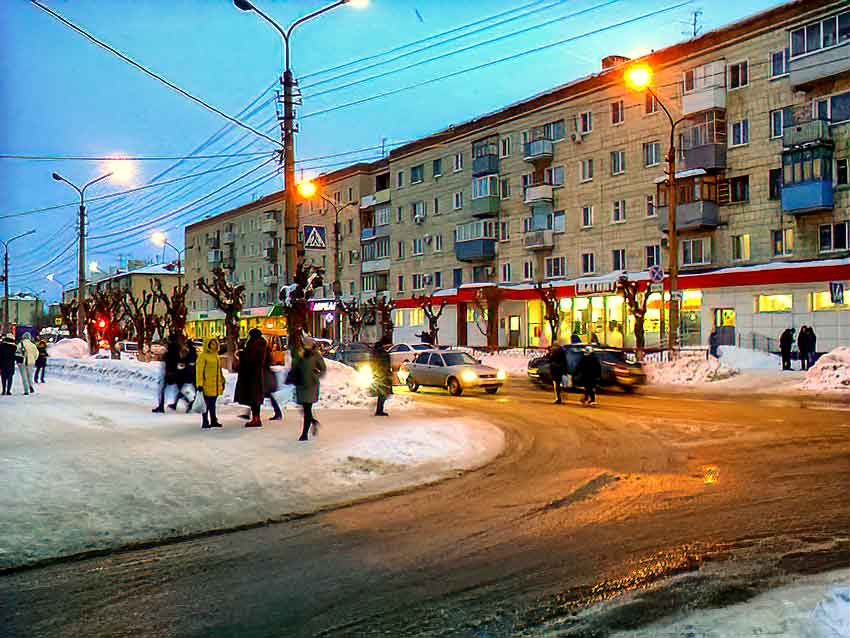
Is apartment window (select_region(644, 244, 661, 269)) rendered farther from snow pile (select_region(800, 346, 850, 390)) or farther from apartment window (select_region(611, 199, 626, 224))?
snow pile (select_region(800, 346, 850, 390))

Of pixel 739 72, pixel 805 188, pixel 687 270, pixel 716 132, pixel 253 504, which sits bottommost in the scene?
pixel 253 504

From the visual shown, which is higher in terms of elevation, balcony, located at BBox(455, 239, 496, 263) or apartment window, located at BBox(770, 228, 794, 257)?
balcony, located at BBox(455, 239, 496, 263)

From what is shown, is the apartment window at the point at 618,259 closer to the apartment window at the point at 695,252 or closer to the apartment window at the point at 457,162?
the apartment window at the point at 695,252

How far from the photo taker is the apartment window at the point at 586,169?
49.5 meters

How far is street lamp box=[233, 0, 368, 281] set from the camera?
18.6 meters

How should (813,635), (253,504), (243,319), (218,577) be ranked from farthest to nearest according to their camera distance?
(243,319) → (253,504) → (218,577) → (813,635)

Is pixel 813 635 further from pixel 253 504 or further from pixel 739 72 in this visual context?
pixel 739 72

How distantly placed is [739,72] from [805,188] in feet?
25.2

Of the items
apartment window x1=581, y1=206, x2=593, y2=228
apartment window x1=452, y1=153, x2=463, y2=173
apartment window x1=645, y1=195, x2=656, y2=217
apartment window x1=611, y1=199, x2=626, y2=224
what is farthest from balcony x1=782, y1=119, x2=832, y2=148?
apartment window x1=452, y1=153, x2=463, y2=173

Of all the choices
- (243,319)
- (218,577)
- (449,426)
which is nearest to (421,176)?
(243,319)

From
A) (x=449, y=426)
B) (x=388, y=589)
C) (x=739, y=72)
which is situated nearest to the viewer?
(x=388, y=589)

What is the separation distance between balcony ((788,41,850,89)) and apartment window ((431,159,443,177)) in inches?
1139

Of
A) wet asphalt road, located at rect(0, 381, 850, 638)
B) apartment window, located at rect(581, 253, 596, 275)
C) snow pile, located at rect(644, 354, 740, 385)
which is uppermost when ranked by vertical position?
apartment window, located at rect(581, 253, 596, 275)

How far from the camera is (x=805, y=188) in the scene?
3728 centimetres
